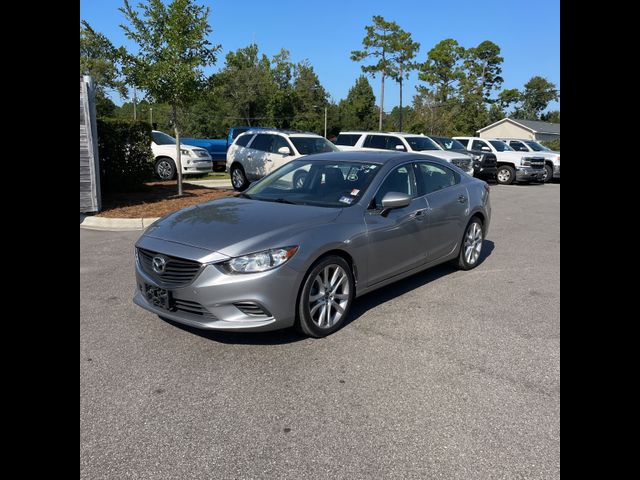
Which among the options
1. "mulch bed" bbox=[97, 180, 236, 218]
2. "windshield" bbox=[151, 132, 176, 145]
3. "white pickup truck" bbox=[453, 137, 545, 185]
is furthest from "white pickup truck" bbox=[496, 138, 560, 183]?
"mulch bed" bbox=[97, 180, 236, 218]

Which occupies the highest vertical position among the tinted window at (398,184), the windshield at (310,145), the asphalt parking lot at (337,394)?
the windshield at (310,145)

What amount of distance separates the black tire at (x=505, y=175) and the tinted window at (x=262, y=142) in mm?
10797

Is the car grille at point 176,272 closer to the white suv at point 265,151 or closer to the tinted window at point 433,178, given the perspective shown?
the tinted window at point 433,178

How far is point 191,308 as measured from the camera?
13.0 ft

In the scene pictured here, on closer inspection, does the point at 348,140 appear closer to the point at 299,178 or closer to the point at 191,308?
the point at 299,178

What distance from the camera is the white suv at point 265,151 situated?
14.4 m

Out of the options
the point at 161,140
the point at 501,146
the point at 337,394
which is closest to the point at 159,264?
the point at 337,394

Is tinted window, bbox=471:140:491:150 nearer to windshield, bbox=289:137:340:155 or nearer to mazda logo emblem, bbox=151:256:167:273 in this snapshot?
windshield, bbox=289:137:340:155

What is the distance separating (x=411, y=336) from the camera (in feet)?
14.4

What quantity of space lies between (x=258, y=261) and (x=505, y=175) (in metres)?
19.3

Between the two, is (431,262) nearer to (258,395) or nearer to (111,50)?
(258,395)

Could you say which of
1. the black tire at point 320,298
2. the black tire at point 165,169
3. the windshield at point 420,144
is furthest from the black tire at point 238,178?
the black tire at point 320,298

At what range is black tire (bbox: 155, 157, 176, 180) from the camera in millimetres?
16516
